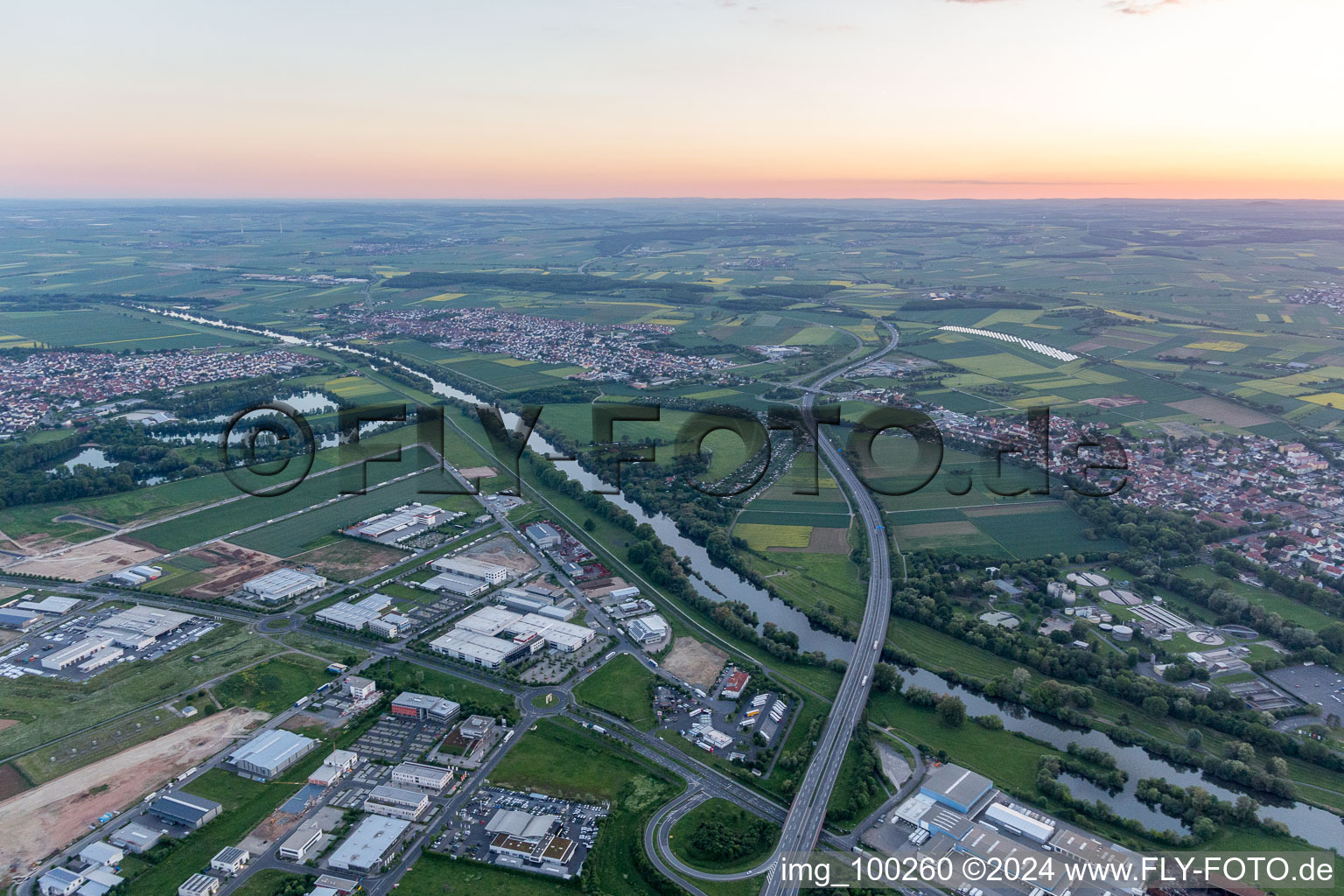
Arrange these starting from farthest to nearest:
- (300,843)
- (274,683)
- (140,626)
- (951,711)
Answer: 1. (140,626)
2. (274,683)
3. (951,711)
4. (300,843)

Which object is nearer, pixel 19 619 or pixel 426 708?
pixel 426 708

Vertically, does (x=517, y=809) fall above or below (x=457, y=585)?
below

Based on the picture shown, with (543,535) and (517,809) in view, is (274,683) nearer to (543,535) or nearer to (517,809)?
(517,809)

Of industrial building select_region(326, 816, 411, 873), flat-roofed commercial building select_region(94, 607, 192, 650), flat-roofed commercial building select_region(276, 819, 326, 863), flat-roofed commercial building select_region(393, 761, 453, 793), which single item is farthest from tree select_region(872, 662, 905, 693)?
flat-roofed commercial building select_region(94, 607, 192, 650)

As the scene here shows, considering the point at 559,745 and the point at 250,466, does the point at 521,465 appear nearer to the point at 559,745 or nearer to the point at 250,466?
the point at 250,466

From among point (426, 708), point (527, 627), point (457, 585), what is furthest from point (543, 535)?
point (426, 708)

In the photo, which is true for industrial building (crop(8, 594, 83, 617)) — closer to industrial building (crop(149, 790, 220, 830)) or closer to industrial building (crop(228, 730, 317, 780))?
industrial building (crop(228, 730, 317, 780))
